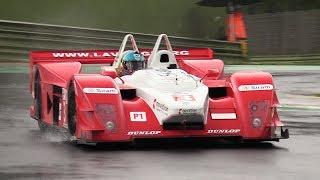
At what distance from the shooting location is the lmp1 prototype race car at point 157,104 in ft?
32.8

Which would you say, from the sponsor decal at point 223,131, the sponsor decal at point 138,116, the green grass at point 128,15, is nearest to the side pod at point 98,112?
the sponsor decal at point 138,116

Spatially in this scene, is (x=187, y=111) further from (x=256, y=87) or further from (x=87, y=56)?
(x=87, y=56)

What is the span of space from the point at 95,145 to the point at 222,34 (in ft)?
74.2

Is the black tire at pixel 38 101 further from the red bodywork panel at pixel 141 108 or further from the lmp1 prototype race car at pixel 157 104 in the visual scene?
the lmp1 prototype race car at pixel 157 104

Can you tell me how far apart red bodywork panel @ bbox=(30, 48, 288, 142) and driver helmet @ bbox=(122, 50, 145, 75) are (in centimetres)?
43

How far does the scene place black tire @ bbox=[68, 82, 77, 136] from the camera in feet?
34.3

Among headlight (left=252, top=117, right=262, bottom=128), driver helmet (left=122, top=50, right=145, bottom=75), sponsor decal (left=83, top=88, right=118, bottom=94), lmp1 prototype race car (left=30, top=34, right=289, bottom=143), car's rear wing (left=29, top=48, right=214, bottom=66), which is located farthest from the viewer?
car's rear wing (left=29, top=48, right=214, bottom=66)

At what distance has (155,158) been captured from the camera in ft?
30.8

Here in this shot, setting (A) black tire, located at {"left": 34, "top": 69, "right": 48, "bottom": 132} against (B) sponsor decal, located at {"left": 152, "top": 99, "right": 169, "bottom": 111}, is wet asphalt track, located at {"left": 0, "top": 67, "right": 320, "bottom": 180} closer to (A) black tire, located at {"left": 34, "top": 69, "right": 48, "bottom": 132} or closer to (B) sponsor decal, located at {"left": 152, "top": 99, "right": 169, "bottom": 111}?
(A) black tire, located at {"left": 34, "top": 69, "right": 48, "bottom": 132}

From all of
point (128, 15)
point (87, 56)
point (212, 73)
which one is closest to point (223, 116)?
point (212, 73)

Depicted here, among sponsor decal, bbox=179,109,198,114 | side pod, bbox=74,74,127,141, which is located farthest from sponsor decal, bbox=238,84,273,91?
side pod, bbox=74,74,127,141

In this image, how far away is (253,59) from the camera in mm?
32469

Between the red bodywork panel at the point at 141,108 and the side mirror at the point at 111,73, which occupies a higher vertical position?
the side mirror at the point at 111,73

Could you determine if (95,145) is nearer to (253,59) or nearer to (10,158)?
(10,158)
